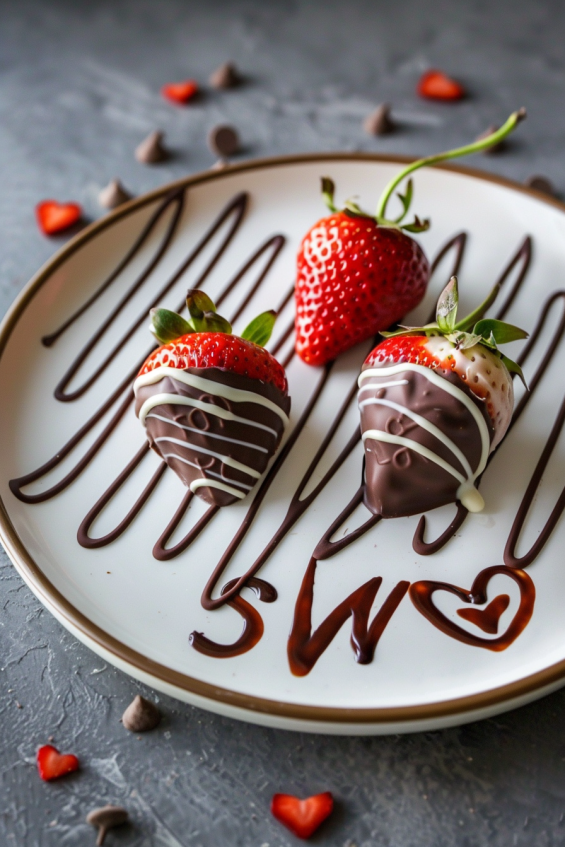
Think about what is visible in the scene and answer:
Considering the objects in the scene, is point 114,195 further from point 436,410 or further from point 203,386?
point 436,410

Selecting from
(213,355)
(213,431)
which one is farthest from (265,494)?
(213,355)

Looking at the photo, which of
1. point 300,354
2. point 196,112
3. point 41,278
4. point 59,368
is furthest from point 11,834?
point 196,112

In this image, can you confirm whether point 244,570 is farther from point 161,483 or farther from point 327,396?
point 327,396

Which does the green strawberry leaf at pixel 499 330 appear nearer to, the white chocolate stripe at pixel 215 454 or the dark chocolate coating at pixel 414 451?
the dark chocolate coating at pixel 414 451

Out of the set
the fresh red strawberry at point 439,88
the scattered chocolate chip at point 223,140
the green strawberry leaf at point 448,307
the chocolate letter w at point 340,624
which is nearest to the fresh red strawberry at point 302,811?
Answer: the chocolate letter w at point 340,624

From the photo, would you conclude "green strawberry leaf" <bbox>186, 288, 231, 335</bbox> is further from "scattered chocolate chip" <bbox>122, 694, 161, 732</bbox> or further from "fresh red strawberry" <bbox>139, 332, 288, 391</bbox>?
"scattered chocolate chip" <bbox>122, 694, 161, 732</bbox>
